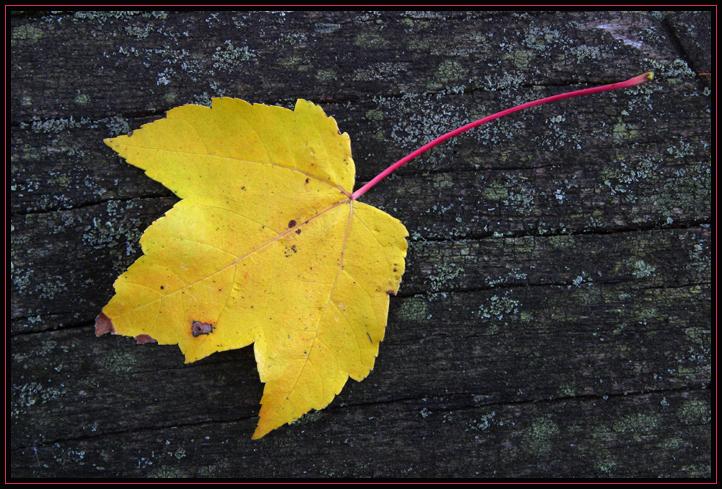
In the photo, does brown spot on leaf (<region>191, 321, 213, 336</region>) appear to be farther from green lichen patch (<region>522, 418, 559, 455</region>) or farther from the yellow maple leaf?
green lichen patch (<region>522, 418, 559, 455</region>)

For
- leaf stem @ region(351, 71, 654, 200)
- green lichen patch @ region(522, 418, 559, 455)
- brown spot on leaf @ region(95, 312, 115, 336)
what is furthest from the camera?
green lichen patch @ region(522, 418, 559, 455)

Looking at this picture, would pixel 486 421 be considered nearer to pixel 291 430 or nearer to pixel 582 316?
pixel 582 316

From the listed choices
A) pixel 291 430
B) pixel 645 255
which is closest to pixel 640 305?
pixel 645 255

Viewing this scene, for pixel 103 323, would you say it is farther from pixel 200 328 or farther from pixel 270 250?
pixel 270 250

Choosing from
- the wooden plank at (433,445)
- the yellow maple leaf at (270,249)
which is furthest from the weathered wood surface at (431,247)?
the yellow maple leaf at (270,249)

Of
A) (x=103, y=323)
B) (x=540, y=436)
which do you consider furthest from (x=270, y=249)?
(x=540, y=436)

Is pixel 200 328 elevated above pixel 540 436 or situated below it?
above

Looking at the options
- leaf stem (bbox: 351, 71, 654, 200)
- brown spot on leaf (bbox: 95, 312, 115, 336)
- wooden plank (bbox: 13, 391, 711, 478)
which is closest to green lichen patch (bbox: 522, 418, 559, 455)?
wooden plank (bbox: 13, 391, 711, 478)

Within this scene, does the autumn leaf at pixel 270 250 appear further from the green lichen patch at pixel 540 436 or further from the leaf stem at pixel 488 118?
the green lichen patch at pixel 540 436
